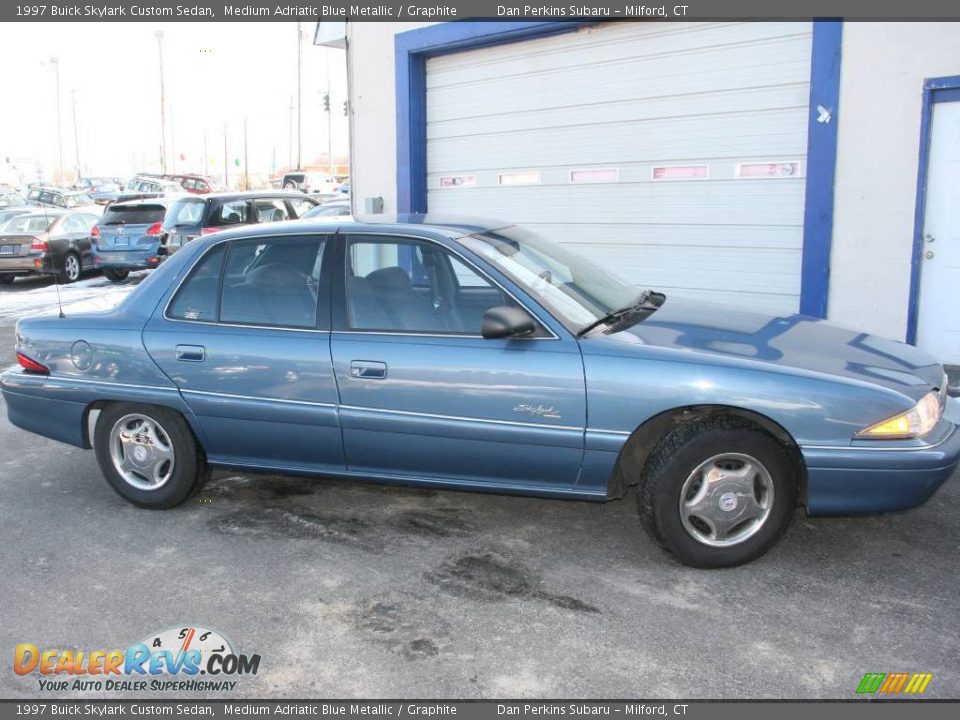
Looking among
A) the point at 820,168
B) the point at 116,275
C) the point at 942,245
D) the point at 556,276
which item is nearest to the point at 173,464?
the point at 556,276

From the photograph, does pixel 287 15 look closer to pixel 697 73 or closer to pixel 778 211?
pixel 697 73

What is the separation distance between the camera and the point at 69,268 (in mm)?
16594

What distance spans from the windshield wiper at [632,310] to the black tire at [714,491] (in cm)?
63

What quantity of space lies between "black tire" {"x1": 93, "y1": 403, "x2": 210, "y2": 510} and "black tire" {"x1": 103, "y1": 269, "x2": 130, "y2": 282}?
39.6 ft

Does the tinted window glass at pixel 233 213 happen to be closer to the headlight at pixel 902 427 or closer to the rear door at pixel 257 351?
the rear door at pixel 257 351

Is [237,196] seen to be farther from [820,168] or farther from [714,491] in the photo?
[714,491]

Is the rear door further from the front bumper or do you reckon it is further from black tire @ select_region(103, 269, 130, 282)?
black tire @ select_region(103, 269, 130, 282)

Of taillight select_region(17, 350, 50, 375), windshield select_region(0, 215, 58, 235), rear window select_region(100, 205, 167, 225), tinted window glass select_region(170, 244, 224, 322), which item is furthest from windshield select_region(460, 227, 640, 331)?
windshield select_region(0, 215, 58, 235)

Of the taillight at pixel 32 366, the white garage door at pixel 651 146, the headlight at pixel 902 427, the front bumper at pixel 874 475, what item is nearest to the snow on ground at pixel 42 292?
the white garage door at pixel 651 146

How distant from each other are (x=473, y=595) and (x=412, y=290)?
4.95 ft

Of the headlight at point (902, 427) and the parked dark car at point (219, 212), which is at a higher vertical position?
the parked dark car at point (219, 212)

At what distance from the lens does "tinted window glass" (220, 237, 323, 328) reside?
4.57 meters

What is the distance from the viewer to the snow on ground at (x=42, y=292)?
43.0ft

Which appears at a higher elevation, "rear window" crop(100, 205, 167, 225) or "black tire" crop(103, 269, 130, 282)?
"rear window" crop(100, 205, 167, 225)
